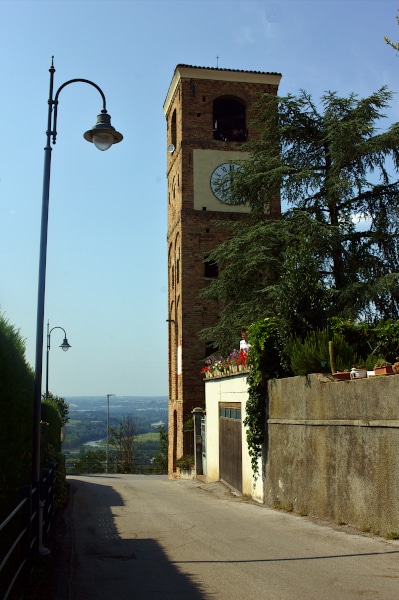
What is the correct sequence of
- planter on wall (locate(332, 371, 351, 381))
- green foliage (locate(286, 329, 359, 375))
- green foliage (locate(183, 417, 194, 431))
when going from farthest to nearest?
green foliage (locate(183, 417, 194, 431))
green foliage (locate(286, 329, 359, 375))
planter on wall (locate(332, 371, 351, 381))

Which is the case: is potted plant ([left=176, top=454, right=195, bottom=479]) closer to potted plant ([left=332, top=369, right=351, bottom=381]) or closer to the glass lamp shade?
potted plant ([left=332, top=369, right=351, bottom=381])

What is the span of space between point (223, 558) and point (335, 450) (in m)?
4.14

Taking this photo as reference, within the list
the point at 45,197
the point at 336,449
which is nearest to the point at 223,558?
the point at 336,449

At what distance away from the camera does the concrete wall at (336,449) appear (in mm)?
10305

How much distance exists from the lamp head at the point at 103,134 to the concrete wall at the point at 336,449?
562 cm

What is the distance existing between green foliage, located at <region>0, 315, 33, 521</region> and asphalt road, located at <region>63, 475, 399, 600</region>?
52.2 inches

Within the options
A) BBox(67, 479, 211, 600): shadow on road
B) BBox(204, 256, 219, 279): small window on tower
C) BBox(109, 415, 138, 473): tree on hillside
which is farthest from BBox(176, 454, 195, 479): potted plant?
BBox(109, 415, 138, 473): tree on hillside

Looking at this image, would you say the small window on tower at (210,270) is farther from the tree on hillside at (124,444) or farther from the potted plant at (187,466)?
the tree on hillside at (124,444)

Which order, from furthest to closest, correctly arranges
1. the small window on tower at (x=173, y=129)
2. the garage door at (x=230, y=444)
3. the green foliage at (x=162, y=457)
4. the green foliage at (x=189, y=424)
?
the green foliage at (x=162, y=457) → the small window on tower at (x=173, y=129) → the green foliage at (x=189, y=424) → the garage door at (x=230, y=444)

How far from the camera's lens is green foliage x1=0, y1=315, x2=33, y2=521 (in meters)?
6.51

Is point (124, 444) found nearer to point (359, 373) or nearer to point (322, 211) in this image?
point (322, 211)

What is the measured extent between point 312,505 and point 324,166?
16.5 metres

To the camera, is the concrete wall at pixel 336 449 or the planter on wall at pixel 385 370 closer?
the concrete wall at pixel 336 449

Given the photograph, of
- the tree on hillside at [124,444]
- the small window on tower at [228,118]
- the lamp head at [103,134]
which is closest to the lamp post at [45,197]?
the lamp head at [103,134]
